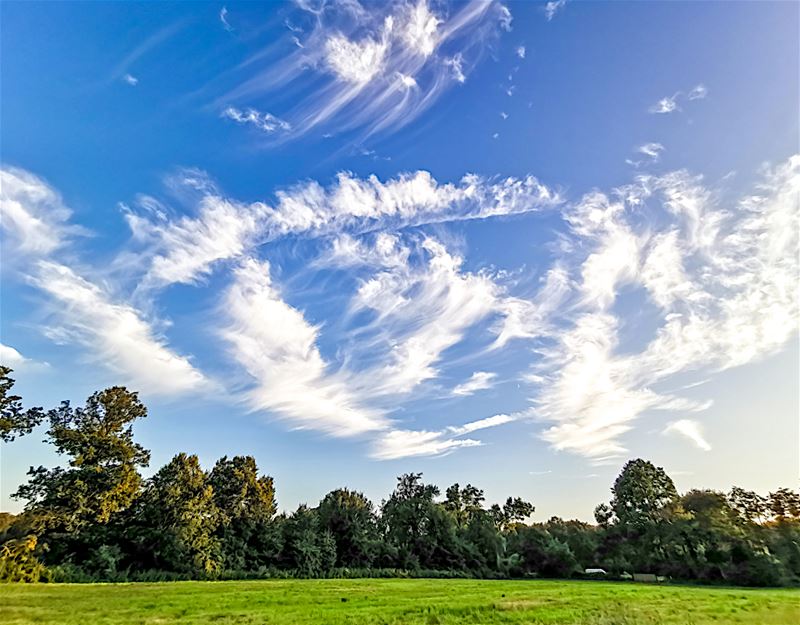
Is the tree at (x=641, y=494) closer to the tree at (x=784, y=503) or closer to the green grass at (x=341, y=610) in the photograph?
the tree at (x=784, y=503)

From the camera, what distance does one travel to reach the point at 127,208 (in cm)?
2556

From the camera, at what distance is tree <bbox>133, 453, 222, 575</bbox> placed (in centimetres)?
4212

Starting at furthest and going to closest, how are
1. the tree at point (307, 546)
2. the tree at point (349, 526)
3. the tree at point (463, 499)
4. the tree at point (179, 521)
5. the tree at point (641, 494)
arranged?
the tree at point (463, 499), the tree at point (641, 494), the tree at point (349, 526), the tree at point (307, 546), the tree at point (179, 521)

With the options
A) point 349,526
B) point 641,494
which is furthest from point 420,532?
point 641,494

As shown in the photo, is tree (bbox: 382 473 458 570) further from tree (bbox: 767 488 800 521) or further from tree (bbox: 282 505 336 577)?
tree (bbox: 767 488 800 521)

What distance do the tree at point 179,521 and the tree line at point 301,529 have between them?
0.11 m

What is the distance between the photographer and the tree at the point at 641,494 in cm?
6369

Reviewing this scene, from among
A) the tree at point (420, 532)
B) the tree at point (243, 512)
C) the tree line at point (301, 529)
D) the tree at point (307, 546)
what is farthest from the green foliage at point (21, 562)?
the tree at point (420, 532)

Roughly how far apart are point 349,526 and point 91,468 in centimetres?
2998

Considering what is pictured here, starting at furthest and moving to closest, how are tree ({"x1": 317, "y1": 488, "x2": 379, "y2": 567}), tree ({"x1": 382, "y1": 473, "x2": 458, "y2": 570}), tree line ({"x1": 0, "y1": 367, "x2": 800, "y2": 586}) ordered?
tree ({"x1": 382, "y1": 473, "x2": 458, "y2": 570})
tree ({"x1": 317, "y1": 488, "x2": 379, "y2": 567})
tree line ({"x1": 0, "y1": 367, "x2": 800, "y2": 586})

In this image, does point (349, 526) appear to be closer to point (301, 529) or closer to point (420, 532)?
point (301, 529)

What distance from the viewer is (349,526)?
58219 millimetres

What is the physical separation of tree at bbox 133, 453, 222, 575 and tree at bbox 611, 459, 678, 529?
52609mm

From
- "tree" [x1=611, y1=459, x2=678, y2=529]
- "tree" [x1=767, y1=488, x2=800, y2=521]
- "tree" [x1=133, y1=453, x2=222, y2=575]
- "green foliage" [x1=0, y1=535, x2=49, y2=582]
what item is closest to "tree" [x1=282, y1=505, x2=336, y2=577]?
"tree" [x1=133, y1=453, x2=222, y2=575]
